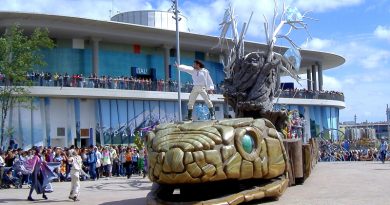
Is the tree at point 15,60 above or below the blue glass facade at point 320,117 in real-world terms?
above

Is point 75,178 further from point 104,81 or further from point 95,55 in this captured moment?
point 95,55

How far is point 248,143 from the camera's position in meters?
11.9

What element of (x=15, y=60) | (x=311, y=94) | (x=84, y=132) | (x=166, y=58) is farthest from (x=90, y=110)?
(x=311, y=94)

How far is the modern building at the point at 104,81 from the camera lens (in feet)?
123

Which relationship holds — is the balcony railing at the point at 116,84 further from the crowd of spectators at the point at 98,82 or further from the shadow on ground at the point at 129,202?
the shadow on ground at the point at 129,202

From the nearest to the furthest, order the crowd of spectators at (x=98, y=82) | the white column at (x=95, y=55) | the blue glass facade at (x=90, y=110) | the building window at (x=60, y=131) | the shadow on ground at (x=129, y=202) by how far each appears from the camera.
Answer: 1. the shadow on ground at (x=129, y=202)
2. the crowd of spectators at (x=98, y=82)
3. the blue glass facade at (x=90, y=110)
4. the building window at (x=60, y=131)
5. the white column at (x=95, y=55)

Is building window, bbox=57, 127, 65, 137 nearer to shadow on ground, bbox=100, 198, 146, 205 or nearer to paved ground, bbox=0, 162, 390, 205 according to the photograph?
paved ground, bbox=0, 162, 390, 205

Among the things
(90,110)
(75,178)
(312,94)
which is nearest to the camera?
(75,178)

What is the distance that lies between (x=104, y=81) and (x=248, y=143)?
27485 millimetres

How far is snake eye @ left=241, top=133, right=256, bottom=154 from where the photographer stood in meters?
11.7

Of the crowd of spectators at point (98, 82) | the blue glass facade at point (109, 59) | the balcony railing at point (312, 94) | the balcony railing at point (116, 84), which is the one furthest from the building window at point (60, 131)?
the balcony railing at point (312, 94)

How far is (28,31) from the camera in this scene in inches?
1548

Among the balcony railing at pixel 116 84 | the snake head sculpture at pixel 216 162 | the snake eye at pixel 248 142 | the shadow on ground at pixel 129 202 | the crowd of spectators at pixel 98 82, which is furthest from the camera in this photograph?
the balcony railing at pixel 116 84

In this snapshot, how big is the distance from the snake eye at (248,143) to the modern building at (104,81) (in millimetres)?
22452
